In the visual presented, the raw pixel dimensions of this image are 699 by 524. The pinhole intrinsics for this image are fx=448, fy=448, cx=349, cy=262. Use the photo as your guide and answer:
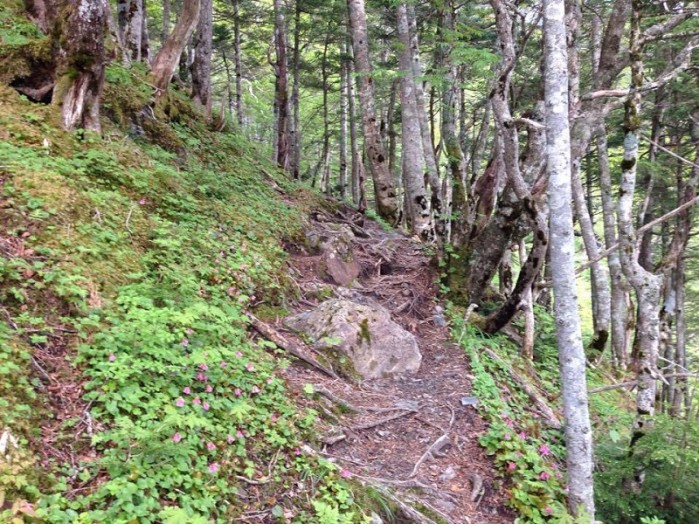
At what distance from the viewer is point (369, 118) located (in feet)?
36.0

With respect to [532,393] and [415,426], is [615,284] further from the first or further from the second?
[415,426]

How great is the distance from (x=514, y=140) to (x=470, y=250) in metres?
2.58

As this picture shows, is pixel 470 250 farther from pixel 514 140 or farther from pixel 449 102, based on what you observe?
Answer: pixel 449 102

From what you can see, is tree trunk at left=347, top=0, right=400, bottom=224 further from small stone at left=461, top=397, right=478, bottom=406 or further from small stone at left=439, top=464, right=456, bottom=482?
small stone at left=439, top=464, right=456, bottom=482

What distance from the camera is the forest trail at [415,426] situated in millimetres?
4121

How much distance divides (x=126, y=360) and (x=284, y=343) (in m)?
2.14

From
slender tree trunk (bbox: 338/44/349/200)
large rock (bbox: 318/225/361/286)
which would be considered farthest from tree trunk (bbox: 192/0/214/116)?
slender tree trunk (bbox: 338/44/349/200)

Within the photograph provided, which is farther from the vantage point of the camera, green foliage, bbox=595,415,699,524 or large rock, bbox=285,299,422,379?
large rock, bbox=285,299,422,379

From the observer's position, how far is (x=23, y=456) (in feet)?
8.36

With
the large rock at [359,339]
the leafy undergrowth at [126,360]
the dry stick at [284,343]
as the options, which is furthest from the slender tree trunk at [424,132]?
the dry stick at [284,343]

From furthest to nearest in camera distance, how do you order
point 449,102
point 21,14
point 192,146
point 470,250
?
point 449,102
point 192,146
point 470,250
point 21,14

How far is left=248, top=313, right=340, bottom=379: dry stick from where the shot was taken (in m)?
5.25

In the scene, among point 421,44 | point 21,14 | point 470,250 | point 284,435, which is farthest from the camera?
point 421,44

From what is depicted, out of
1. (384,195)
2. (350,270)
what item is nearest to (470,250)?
(350,270)
